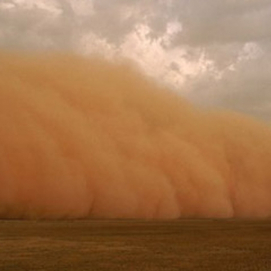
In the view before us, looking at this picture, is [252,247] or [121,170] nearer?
→ [252,247]

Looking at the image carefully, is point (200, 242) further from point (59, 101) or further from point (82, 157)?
point (59, 101)

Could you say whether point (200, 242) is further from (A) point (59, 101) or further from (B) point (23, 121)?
(A) point (59, 101)

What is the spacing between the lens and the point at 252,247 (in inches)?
517

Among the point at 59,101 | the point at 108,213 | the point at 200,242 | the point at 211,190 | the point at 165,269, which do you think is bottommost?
the point at 165,269

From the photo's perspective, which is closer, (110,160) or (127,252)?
(127,252)

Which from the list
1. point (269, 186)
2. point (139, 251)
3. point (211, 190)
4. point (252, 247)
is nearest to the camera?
point (139, 251)

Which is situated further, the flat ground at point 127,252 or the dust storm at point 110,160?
the dust storm at point 110,160

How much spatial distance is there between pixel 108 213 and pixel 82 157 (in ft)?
12.3

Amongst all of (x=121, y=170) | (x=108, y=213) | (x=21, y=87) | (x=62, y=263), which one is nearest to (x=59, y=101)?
(x=21, y=87)

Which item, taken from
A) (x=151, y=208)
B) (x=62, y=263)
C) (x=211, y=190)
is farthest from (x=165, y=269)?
(x=211, y=190)

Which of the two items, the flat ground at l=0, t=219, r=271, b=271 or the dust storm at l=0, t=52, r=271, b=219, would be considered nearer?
the flat ground at l=0, t=219, r=271, b=271

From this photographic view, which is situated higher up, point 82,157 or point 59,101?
point 59,101

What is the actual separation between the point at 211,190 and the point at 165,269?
2900 centimetres

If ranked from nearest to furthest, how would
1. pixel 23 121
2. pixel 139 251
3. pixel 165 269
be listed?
pixel 165 269, pixel 139 251, pixel 23 121
